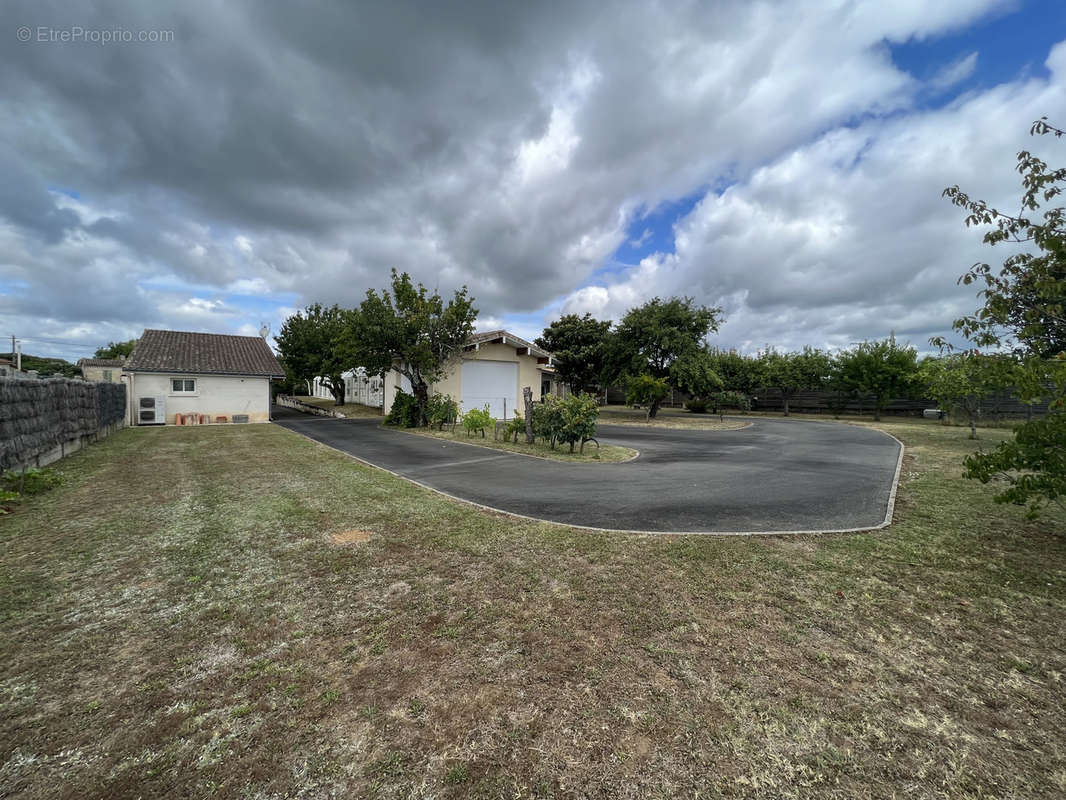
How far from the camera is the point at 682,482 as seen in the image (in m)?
8.11

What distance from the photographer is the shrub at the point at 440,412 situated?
56.7 feet

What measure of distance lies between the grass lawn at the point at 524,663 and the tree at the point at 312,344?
26.3 meters

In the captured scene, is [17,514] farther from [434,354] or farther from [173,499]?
[434,354]

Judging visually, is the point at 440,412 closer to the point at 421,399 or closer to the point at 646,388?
the point at 421,399

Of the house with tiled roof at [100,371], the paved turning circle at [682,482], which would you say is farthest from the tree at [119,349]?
the paved turning circle at [682,482]

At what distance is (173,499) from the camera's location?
639 cm

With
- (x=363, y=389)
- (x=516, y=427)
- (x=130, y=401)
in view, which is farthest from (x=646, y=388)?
(x=130, y=401)

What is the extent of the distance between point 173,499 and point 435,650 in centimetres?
598

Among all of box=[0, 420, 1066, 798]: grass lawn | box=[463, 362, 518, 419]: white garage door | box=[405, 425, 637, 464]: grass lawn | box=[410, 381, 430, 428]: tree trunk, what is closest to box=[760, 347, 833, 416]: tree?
box=[463, 362, 518, 419]: white garage door

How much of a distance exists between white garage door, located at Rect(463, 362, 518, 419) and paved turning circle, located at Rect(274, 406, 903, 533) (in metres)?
6.64

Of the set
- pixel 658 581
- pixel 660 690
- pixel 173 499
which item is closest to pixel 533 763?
pixel 660 690

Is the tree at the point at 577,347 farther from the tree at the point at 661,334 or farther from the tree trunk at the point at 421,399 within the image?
the tree trunk at the point at 421,399

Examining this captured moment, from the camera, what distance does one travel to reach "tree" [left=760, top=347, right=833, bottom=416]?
90.8 ft

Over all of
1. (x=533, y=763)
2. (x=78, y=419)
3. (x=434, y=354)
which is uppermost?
(x=434, y=354)
